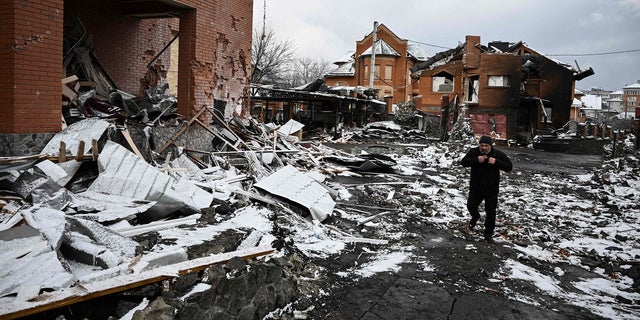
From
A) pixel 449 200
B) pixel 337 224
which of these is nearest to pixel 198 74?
pixel 337 224

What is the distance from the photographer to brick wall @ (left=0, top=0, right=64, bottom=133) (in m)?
6.05

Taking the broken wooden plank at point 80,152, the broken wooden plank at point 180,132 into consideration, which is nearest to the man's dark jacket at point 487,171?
the broken wooden plank at point 180,132

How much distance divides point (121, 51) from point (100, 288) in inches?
384

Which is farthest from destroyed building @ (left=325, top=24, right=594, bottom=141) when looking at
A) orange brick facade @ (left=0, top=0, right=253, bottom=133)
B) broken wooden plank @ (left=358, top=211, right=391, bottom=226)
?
broken wooden plank @ (left=358, top=211, right=391, bottom=226)

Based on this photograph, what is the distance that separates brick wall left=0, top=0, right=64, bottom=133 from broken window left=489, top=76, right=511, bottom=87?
32667mm

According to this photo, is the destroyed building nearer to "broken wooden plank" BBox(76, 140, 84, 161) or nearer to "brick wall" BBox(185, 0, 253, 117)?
"brick wall" BBox(185, 0, 253, 117)

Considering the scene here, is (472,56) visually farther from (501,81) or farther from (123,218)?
(123,218)

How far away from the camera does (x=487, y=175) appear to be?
7.03m

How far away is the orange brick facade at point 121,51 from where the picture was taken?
6133mm

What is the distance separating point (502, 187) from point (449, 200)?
338cm

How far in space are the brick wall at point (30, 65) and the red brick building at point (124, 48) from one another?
0.01 meters

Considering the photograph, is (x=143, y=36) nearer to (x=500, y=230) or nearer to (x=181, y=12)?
(x=181, y=12)

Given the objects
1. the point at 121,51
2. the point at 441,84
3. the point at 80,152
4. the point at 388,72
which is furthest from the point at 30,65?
the point at 388,72

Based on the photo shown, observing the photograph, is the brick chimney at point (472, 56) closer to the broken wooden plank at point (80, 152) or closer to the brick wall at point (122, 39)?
the brick wall at point (122, 39)
